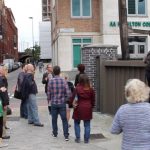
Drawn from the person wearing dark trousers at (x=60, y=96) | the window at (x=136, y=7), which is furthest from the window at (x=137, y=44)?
the person wearing dark trousers at (x=60, y=96)

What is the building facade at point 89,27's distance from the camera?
1565 inches

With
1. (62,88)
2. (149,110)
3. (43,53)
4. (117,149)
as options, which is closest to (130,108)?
(149,110)

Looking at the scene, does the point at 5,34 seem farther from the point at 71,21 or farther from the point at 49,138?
the point at 49,138

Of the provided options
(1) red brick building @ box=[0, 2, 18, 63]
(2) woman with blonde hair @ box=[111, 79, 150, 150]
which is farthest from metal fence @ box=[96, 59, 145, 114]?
(1) red brick building @ box=[0, 2, 18, 63]

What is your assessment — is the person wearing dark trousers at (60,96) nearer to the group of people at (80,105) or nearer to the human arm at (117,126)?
the group of people at (80,105)

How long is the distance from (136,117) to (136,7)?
3547cm

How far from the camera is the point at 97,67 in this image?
55.8ft

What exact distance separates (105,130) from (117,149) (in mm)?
2706

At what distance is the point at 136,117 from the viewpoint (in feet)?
17.8

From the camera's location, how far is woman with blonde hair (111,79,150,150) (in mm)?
5363

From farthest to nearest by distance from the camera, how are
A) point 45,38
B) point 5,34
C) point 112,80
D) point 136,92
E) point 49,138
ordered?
point 5,34
point 45,38
point 112,80
point 49,138
point 136,92

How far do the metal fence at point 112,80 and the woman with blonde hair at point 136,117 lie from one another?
26.4ft

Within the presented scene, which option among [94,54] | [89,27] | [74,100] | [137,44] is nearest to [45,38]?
[89,27]

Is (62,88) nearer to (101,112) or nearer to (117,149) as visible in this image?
(117,149)
